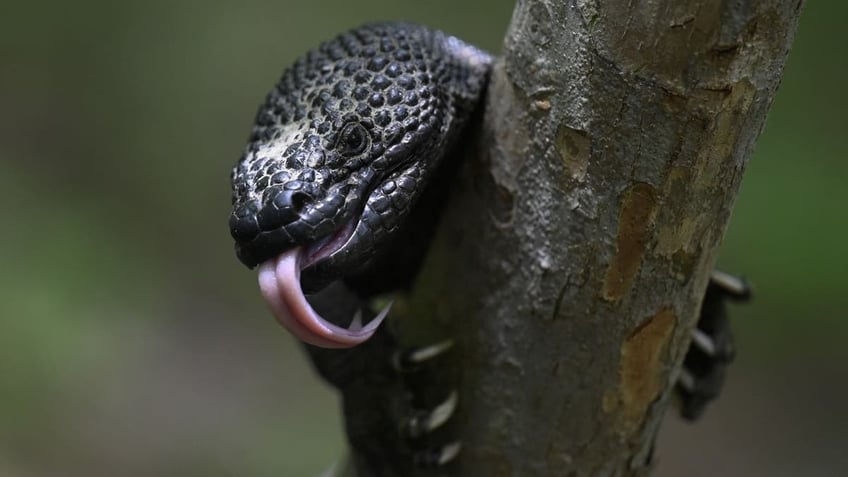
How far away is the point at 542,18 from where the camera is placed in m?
0.93

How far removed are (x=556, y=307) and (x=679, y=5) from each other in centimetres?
39

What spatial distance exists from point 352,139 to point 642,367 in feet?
1.51

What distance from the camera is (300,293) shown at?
2.98ft

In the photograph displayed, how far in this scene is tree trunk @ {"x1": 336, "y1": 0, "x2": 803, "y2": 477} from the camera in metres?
0.82

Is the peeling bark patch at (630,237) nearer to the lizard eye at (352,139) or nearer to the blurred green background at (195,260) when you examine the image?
the lizard eye at (352,139)

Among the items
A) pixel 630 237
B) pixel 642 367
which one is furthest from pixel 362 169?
pixel 642 367

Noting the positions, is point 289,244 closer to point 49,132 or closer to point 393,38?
point 393,38

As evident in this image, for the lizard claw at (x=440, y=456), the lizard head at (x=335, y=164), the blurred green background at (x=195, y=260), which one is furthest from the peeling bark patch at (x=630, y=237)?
the blurred green background at (x=195, y=260)

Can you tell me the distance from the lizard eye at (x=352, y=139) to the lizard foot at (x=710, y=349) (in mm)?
588

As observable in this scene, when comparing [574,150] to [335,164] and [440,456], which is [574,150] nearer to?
[335,164]

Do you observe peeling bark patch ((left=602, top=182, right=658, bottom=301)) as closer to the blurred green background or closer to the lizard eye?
the lizard eye

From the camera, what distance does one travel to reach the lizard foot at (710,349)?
1.25 meters

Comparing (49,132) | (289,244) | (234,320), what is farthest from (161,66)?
(289,244)

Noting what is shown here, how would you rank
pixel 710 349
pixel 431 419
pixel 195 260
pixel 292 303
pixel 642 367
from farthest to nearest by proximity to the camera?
pixel 195 260 → pixel 710 349 → pixel 431 419 → pixel 642 367 → pixel 292 303
